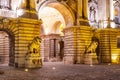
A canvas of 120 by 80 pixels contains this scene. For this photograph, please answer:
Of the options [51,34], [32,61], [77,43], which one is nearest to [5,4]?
[32,61]

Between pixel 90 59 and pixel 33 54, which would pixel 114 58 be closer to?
pixel 90 59

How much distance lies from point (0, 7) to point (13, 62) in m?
5.69

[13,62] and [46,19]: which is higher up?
[46,19]

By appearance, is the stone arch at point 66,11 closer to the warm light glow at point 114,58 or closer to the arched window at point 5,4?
the arched window at point 5,4

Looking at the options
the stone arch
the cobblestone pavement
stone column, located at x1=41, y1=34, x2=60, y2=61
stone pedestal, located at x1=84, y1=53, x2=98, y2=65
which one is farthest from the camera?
stone column, located at x1=41, y1=34, x2=60, y2=61

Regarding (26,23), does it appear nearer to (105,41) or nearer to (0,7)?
(0,7)

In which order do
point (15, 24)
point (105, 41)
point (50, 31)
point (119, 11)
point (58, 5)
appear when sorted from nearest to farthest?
point (15, 24), point (58, 5), point (105, 41), point (119, 11), point (50, 31)

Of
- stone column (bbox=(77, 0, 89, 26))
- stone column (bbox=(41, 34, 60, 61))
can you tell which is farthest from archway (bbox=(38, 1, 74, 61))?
stone column (bbox=(77, 0, 89, 26))

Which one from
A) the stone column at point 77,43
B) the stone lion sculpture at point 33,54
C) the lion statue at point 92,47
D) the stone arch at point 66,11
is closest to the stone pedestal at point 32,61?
the stone lion sculpture at point 33,54

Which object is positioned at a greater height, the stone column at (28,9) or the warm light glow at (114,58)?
the stone column at (28,9)

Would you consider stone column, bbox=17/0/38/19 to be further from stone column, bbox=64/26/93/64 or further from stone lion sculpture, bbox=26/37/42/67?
stone column, bbox=64/26/93/64

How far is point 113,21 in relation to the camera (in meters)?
33.4

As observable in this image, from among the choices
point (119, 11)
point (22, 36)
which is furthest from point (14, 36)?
point (119, 11)

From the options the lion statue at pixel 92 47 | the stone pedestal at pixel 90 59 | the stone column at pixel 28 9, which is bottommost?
the stone pedestal at pixel 90 59
